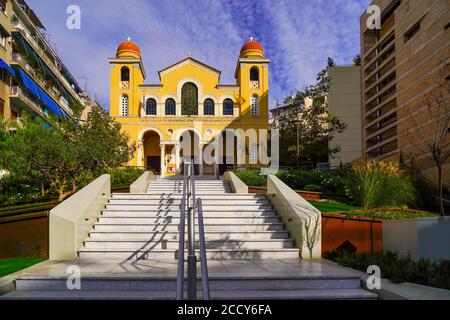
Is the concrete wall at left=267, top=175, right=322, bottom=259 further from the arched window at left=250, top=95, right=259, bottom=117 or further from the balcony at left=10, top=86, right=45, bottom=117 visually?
the balcony at left=10, top=86, right=45, bottom=117

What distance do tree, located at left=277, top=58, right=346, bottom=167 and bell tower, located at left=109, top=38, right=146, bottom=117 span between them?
1495 cm

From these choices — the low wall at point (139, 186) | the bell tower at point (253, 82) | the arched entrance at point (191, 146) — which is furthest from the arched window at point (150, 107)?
the low wall at point (139, 186)

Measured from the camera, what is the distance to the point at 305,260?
322 inches

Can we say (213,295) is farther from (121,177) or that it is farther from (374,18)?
(374,18)

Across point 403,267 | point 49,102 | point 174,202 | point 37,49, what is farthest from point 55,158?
point 37,49

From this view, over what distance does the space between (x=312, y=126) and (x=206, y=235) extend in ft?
68.0

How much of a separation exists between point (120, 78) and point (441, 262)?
34.7m

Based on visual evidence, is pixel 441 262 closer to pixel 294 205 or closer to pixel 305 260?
pixel 305 260

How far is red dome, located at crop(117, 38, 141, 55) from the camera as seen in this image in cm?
3811

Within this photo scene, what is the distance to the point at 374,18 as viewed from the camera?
43.1 meters

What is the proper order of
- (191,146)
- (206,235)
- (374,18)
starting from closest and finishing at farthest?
1. (206,235)
2. (191,146)
3. (374,18)

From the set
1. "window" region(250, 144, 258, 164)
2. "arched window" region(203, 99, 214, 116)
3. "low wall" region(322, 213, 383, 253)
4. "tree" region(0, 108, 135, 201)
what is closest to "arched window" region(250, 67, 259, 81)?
"arched window" region(203, 99, 214, 116)

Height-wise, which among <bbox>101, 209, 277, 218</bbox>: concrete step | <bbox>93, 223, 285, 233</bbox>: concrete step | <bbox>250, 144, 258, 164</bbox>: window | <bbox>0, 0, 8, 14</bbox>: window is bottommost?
<bbox>93, 223, 285, 233</bbox>: concrete step

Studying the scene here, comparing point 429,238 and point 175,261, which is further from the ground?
point 429,238
